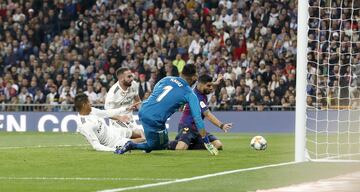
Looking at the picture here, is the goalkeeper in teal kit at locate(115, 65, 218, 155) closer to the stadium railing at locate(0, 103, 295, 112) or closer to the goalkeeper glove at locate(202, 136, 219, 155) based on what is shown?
the goalkeeper glove at locate(202, 136, 219, 155)

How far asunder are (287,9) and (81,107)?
15.5m

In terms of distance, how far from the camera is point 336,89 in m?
23.5

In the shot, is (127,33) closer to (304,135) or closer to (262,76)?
(262,76)

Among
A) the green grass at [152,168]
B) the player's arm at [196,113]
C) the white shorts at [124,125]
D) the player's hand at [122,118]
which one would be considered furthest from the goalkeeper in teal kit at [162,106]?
the white shorts at [124,125]

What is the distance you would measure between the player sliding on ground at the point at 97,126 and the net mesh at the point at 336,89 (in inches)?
146

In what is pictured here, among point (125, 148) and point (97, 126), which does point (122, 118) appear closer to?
point (97, 126)

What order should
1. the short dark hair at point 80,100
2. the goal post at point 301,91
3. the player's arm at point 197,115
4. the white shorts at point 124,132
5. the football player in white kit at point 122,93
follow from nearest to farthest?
the goal post at point 301,91 < the player's arm at point 197,115 < the short dark hair at point 80,100 < the white shorts at point 124,132 < the football player in white kit at point 122,93

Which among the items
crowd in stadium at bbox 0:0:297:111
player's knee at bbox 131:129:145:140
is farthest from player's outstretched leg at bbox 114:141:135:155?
crowd in stadium at bbox 0:0:297:111

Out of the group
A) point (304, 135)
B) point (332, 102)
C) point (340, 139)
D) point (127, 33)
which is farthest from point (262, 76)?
point (304, 135)

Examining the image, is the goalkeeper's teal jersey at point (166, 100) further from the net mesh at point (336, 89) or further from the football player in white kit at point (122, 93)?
the football player in white kit at point (122, 93)

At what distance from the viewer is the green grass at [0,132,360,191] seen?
12.0 metres

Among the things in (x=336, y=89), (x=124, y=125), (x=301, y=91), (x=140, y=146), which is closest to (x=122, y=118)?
(x=140, y=146)

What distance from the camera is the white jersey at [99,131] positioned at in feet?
61.1

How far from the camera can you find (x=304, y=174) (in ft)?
43.7
